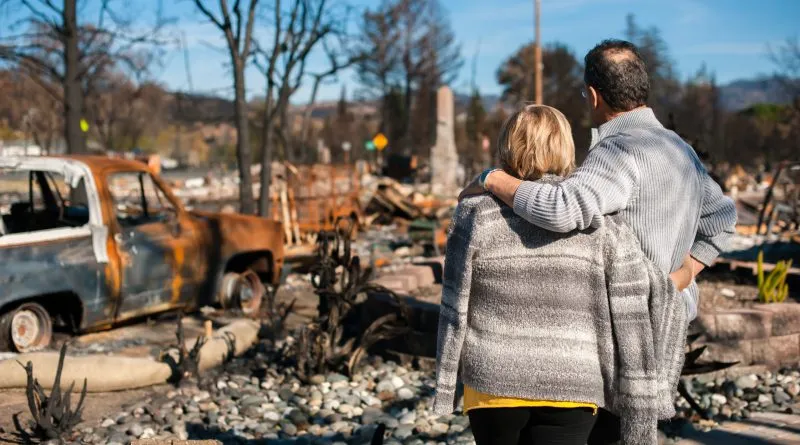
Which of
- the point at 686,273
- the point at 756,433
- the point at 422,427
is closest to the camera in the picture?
the point at 686,273

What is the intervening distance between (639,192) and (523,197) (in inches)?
16.8

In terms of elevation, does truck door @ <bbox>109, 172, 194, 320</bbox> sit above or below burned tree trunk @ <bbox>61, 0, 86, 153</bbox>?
below

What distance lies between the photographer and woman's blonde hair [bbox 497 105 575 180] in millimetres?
2557

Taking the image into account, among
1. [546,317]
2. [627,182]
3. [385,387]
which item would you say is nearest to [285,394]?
[385,387]

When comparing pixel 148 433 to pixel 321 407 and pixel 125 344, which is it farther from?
pixel 125 344

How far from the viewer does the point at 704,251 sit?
2990 millimetres

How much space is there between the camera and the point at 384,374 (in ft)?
21.0

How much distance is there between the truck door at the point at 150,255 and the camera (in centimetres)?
736

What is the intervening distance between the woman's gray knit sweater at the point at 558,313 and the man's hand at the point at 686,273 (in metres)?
0.24

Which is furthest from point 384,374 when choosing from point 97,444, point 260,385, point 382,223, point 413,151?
point 413,151

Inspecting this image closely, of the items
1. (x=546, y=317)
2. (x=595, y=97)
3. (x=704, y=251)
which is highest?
(x=595, y=97)

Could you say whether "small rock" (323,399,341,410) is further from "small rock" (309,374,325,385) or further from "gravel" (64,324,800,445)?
"small rock" (309,374,325,385)

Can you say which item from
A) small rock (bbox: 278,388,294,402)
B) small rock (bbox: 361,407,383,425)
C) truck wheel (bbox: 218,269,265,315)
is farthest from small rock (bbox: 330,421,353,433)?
truck wheel (bbox: 218,269,265,315)

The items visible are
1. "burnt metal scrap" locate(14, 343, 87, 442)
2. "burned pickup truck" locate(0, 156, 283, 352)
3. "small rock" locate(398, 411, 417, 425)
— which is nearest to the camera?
"burnt metal scrap" locate(14, 343, 87, 442)
